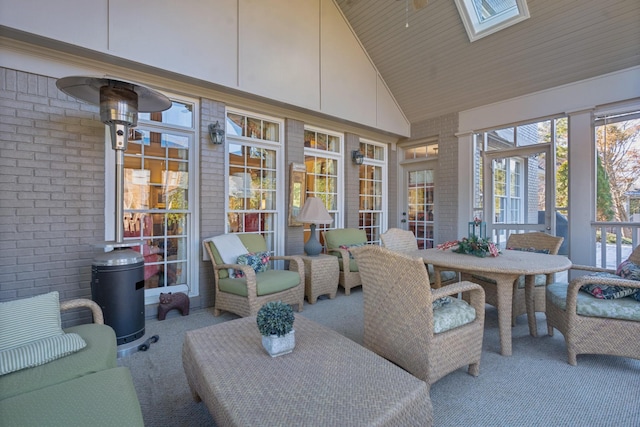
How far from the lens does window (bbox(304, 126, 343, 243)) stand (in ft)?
17.0

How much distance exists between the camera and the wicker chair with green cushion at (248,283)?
3.12 metres

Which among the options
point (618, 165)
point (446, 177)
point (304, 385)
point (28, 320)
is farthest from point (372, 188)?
point (28, 320)

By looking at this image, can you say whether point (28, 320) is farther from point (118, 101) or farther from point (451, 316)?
point (451, 316)

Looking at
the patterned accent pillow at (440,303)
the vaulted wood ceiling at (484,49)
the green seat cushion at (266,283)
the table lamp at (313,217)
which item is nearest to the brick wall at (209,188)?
the green seat cushion at (266,283)

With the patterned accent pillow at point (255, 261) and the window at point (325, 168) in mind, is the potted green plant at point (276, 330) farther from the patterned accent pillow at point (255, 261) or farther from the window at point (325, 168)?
the window at point (325, 168)

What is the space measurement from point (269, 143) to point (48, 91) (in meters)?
2.50

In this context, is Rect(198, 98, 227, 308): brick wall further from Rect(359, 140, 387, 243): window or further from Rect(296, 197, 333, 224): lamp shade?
Rect(359, 140, 387, 243): window

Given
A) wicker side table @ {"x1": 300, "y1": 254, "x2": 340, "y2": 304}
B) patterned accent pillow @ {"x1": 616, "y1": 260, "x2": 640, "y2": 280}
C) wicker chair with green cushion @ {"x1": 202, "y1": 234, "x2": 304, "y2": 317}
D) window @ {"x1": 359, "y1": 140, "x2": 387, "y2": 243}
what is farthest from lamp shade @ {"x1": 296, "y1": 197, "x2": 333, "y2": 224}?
patterned accent pillow @ {"x1": 616, "y1": 260, "x2": 640, "y2": 280}

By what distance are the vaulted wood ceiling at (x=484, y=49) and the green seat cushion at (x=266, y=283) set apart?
4126mm

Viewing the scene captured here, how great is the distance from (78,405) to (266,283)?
2081 millimetres

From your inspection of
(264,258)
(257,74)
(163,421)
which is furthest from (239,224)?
(163,421)

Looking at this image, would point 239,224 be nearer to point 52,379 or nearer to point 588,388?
point 52,379

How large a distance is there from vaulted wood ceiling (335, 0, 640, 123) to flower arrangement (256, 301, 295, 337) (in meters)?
4.61

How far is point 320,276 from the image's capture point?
4.02 metres
